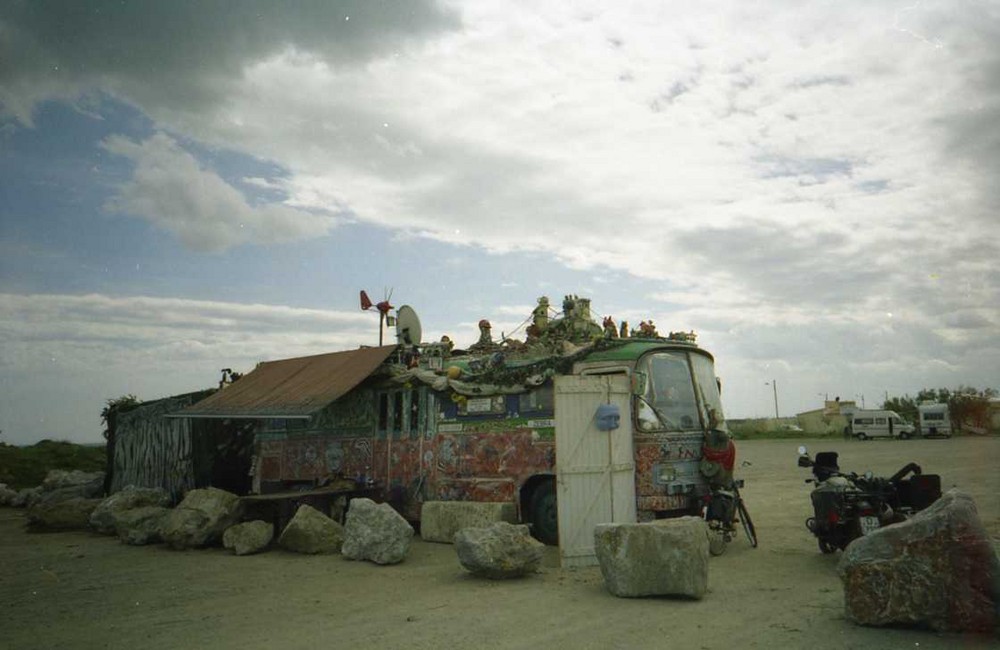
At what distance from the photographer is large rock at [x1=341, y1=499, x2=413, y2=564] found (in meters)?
8.84

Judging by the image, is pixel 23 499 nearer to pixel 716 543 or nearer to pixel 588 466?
pixel 588 466

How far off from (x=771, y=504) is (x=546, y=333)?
634 centimetres

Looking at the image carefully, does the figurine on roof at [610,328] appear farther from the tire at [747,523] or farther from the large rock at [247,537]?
the large rock at [247,537]

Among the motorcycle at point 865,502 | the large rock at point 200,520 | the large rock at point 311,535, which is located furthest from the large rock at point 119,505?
the motorcycle at point 865,502

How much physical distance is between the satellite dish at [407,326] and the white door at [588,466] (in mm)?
6216

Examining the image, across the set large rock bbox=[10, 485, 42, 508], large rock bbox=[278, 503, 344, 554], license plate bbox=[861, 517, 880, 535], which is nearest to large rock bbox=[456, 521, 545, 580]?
large rock bbox=[278, 503, 344, 554]

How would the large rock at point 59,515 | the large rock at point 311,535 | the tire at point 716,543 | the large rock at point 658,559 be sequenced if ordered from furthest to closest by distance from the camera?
1. the large rock at point 59,515
2. the large rock at point 311,535
3. the tire at point 716,543
4. the large rock at point 658,559

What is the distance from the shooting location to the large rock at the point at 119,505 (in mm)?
12016

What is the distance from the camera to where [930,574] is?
5.24 metres

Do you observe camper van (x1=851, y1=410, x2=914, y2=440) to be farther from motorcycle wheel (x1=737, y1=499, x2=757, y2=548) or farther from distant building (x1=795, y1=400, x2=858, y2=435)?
motorcycle wheel (x1=737, y1=499, x2=757, y2=548)

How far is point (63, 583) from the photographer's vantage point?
8.04 m

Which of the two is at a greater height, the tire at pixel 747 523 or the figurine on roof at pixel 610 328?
the figurine on roof at pixel 610 328

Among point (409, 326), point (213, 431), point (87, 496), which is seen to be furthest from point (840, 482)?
point (87, 496)

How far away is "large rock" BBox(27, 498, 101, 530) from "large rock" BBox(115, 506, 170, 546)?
8.23ft
